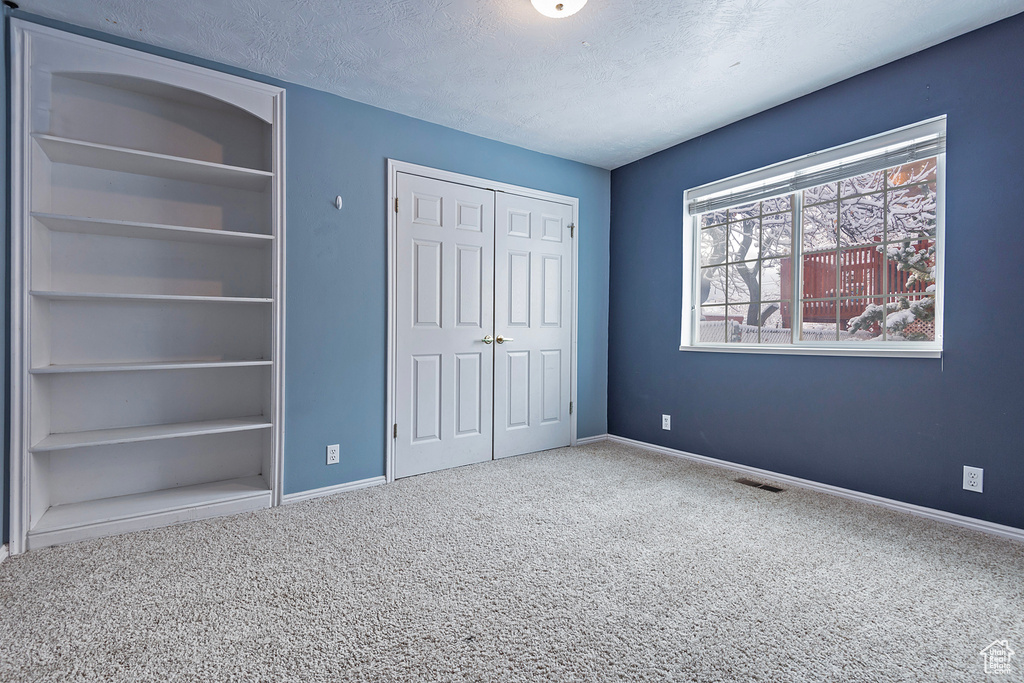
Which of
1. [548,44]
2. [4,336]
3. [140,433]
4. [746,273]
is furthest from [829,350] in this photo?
[4,336]

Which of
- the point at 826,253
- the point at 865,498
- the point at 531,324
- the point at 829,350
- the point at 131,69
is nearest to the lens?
the point at 131,69

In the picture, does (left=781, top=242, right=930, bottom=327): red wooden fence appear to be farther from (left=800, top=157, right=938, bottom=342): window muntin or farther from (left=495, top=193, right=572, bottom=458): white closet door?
(left=495, top=193, right=572, bottom=458): white closet door

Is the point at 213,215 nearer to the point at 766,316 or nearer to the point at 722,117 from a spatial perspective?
the point at 722,117

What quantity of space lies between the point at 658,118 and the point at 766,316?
5.13ft

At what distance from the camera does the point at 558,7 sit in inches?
84.8

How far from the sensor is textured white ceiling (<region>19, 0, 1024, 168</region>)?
223 cm

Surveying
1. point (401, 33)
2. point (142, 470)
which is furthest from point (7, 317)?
point (401, 33)

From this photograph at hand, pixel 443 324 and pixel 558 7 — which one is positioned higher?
pixel 558 7

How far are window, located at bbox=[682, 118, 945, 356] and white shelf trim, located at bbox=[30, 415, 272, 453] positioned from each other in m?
3.12

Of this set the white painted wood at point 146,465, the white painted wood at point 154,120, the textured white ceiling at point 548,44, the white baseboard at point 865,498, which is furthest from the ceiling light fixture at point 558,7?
the white baseboard at point 865,498

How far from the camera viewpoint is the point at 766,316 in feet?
11.4

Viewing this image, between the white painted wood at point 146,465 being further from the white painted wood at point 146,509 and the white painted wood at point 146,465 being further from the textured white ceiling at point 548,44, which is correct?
the textured white ceiling at point 548,44

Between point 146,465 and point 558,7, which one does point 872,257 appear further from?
point 146,465

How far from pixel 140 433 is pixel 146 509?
383mm
